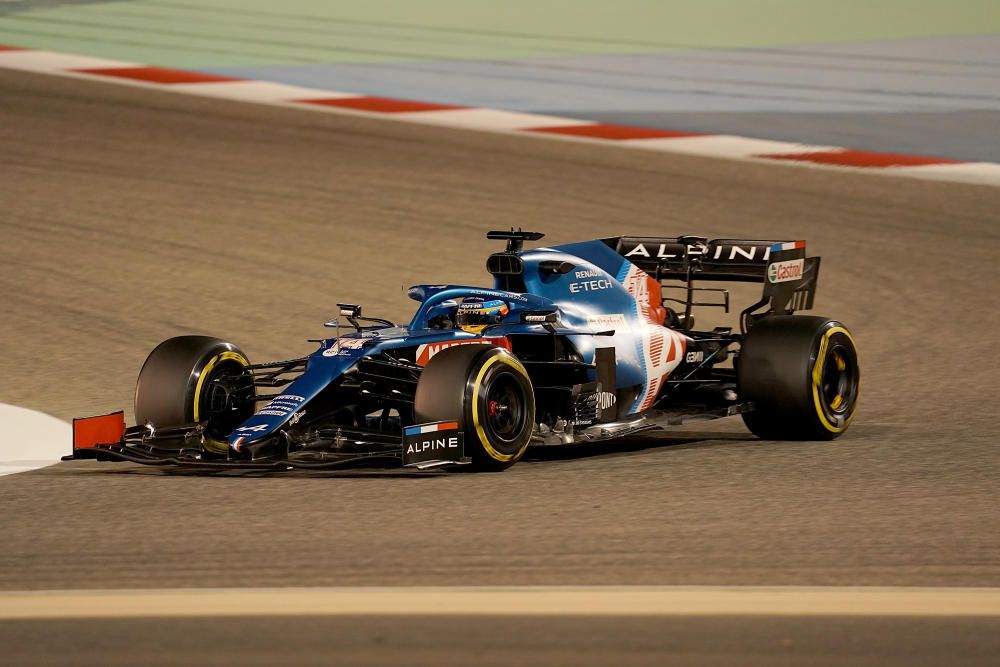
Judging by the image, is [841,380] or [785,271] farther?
[785,271]

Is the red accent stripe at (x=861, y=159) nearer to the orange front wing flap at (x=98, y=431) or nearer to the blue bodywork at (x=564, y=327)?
the blue bodywork at (x=564, y=327)

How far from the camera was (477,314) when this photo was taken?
920 centimetres

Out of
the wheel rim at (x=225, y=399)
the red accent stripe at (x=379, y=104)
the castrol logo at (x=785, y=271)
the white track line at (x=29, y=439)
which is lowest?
the white track line at (x=29, y=439)

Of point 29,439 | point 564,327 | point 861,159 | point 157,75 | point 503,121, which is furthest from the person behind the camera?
point 157,75

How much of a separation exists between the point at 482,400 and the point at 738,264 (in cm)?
288

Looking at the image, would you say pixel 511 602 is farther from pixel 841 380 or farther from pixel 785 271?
pixel 785 271

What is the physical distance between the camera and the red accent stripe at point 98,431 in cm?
865

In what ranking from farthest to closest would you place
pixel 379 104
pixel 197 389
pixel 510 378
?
1. pixel 379 104
2. pixel 197 389
3. pixel 510 378

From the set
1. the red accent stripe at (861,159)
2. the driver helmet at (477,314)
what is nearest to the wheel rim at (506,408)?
the driver helmet at (477,314)

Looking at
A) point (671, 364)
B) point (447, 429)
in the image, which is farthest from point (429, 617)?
point (671, 364)

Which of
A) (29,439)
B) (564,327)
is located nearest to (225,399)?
(29,439)

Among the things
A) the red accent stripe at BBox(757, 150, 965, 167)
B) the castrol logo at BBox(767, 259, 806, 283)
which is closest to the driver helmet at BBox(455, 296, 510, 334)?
the castrol logo at BBox(767, 259, 806, 283)

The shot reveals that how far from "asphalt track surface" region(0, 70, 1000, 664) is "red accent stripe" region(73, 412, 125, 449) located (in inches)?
7.5

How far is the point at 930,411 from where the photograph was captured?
10.6m
